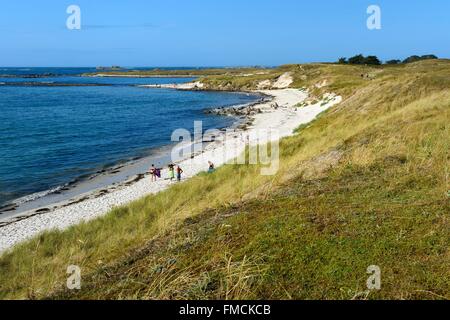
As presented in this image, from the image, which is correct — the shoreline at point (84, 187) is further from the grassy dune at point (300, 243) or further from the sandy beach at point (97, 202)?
the grassy dune at point (300, 243)

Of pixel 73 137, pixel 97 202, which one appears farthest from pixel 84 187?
pixel 73 137

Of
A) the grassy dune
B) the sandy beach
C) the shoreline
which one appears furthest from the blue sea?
the grassy dune

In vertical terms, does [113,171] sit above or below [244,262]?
below

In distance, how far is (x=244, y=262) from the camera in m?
7.30

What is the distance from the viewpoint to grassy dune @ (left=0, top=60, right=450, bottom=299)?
6645 mm

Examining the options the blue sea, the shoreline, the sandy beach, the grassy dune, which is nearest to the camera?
the grassy dune

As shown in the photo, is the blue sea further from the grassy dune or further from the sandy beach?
the grassy dune

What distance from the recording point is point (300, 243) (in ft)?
25.8

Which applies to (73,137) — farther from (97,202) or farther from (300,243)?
(300,243)

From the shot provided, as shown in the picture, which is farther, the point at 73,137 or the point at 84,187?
the point at 73,137

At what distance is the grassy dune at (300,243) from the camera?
21.8 ft
